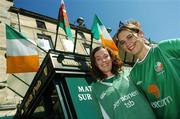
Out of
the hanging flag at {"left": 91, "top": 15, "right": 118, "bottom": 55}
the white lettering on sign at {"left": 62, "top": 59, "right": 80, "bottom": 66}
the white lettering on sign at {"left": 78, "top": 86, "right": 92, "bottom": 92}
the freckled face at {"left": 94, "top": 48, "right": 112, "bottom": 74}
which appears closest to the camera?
the freckled face at {"left": 94, "top": 48, "right": 112, "bottom": 74}

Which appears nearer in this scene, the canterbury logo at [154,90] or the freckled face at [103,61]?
the canterbury logo at [154,90]

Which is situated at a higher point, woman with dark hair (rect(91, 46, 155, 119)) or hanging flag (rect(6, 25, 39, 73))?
hanging flag (rect(6, 25, 39, 73))

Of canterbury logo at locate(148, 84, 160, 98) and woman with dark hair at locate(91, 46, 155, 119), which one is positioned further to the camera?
woman with dark hair at locate(91, 46, 155, 119)

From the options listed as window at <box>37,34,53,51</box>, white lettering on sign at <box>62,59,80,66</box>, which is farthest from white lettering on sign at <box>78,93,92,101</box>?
window at <box>37,34,53,51</box>

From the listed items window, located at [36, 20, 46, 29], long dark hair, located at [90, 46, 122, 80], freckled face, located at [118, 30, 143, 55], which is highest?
window, located at [36, 20, 46, 29]

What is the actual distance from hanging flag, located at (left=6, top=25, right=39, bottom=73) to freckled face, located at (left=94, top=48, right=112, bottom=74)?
13.9 feet

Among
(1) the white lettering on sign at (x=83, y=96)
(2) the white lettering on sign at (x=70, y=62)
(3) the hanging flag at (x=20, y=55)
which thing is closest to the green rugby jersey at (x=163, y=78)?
(1) the white lettering on sign at (x=83, y=96)

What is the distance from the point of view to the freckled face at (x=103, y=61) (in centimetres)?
367

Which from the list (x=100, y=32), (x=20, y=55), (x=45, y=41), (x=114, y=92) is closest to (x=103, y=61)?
(x=114, y=92)

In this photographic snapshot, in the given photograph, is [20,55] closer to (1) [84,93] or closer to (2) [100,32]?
(1) [84,93]

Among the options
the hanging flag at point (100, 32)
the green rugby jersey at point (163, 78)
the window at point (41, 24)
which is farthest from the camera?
the window at point (41, 24)

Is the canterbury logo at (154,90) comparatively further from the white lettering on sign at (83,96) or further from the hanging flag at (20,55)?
the hanging flag at (20,55)

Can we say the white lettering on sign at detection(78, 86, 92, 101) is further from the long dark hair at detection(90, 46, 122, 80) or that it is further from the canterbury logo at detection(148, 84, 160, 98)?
the canterbury logo at detection(148, 84, 160, 98)

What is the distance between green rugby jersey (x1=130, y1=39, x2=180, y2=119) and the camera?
288 cm
